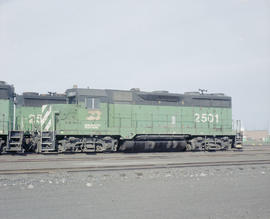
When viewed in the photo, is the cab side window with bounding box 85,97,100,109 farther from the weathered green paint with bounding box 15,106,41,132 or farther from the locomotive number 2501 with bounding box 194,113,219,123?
the locomotive number 2501 with bounding box 194,113,219,123

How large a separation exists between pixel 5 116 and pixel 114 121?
518cm

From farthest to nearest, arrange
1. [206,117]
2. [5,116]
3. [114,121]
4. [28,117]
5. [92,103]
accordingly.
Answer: [206,117], [28,117], [114,121], [92,103], [5,116]

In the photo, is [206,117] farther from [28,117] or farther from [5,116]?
[5,116]

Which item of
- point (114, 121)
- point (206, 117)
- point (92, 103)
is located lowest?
point (114, 121)

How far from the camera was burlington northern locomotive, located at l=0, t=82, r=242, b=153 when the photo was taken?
1419cm

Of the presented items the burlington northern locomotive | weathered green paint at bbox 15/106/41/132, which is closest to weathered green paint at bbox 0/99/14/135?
the burlington northern locomotive

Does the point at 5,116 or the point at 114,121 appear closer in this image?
the point at 5,116

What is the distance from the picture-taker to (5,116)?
13.9 meters

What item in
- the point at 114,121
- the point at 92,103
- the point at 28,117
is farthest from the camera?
the point at 28,117

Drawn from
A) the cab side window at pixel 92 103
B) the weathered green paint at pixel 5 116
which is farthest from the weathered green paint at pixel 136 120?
the weathered green paint at pixel 5 116

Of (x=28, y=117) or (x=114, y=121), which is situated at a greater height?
(x=28, y=117)

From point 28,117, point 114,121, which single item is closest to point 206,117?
point 114,121

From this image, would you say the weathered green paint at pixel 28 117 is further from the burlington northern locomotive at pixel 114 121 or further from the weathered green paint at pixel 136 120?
the weathered green paint at pixel 136 120

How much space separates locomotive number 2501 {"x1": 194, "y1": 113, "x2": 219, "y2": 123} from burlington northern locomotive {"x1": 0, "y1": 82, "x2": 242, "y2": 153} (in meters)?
0.02
